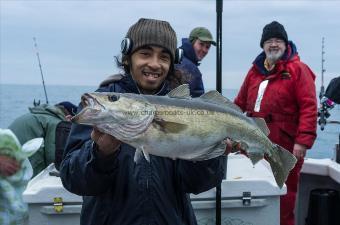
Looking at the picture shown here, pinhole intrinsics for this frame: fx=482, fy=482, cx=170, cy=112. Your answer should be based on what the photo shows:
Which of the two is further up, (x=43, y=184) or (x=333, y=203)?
(x=43, y=184)

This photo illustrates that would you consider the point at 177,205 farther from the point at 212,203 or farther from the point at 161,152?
the point at 212,203

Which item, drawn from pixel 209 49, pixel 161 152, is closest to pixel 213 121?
pixel 161 152

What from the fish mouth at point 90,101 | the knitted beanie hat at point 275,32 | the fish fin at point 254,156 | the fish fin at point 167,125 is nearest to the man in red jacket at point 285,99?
the knitted beanie hat at point 275,32

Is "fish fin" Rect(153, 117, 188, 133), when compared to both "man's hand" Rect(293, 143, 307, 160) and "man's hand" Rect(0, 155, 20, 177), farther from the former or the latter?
"man's hand" Rect(293, 143, 307, 160)

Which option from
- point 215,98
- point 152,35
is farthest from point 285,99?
point 152,35

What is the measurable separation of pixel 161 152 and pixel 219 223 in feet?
6.60

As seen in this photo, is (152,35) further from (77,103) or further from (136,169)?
(77,103)

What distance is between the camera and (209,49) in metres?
8.15

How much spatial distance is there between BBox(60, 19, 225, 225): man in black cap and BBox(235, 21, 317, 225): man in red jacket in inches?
128

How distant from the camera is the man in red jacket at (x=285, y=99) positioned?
5.93m

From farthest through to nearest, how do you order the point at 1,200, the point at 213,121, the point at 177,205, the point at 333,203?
the point at 333,203 → the point at 1,200 → the point at 177,205 → the point at 213,121

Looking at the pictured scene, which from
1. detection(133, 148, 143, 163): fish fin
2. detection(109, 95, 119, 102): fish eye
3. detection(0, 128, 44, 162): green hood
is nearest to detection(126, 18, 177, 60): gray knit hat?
detection(109, 95, 119, 102): fish eye

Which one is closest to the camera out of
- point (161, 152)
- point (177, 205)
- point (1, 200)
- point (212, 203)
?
point (161, 152)

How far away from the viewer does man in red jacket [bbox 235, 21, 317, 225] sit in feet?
19.5
